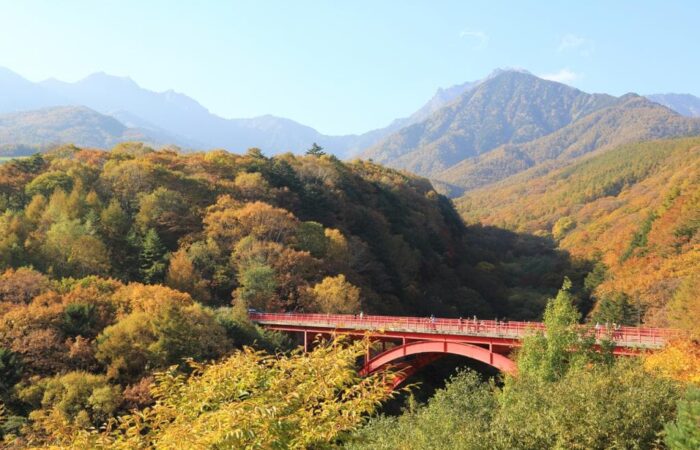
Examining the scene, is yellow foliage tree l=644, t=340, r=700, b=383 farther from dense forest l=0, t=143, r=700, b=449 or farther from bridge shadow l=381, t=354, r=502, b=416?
bridge shadow l=381, t=354, r=502, b=416

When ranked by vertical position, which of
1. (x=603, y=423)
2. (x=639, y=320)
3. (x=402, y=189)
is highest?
(x=402, y=189)

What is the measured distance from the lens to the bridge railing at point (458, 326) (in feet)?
87.2

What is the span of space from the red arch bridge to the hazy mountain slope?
93.2ft

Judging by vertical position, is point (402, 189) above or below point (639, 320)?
above

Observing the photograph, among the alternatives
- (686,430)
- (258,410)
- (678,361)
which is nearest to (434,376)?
→ (678,361)

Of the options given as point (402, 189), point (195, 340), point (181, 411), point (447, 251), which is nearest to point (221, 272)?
point (195, 340)

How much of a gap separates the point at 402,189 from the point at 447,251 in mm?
18467

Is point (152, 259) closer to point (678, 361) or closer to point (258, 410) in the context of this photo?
point (678, 361)

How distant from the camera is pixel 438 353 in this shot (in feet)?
115

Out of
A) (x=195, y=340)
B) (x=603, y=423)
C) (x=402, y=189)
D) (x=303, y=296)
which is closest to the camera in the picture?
(x=603, y=423)

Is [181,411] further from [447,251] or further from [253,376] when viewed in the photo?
[447,251]

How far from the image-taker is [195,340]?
3294cm

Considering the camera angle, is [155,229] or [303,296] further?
[155,229]

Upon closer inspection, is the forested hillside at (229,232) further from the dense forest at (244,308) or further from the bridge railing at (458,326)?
the bridge railing at (458,326)
